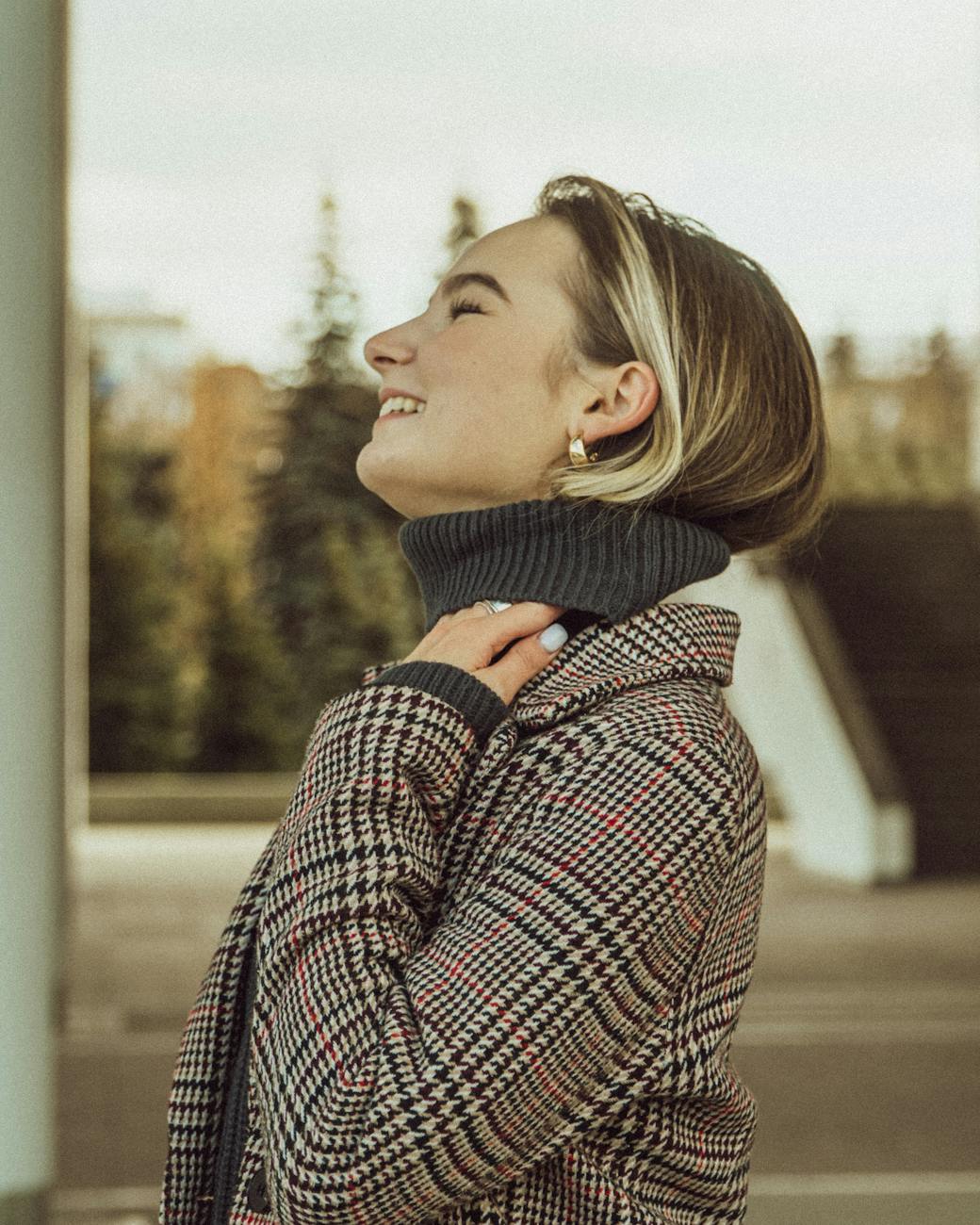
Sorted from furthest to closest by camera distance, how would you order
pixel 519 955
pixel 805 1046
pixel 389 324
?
pixel 389 324, pixel 805 1046, pixel 519 955

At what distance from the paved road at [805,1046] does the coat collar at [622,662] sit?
3132mm

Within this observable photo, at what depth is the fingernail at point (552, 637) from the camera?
58.1 inches

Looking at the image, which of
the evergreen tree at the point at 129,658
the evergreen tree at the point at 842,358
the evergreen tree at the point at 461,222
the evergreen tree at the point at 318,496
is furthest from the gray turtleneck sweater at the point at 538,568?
the evergreen tree at the point at 461,222

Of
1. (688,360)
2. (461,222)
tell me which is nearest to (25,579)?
(688,360)

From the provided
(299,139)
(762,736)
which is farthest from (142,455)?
(762,736)

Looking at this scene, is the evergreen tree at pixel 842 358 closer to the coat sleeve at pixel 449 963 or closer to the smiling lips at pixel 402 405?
the smiling lips at pixel 402 405

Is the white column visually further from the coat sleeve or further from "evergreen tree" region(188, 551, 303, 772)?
"evergreen tree" region(188, 551, 303, 772)

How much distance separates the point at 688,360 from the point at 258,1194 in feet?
2.61

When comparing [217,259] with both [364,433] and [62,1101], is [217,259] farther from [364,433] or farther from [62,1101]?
[62,1101]

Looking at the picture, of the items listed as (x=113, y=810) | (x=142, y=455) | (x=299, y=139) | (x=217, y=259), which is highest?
(x=299, y=139)

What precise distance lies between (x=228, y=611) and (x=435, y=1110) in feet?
46.0

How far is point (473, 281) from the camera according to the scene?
5.14ft

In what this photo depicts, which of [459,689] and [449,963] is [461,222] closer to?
[459,689]

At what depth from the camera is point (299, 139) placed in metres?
16.8
